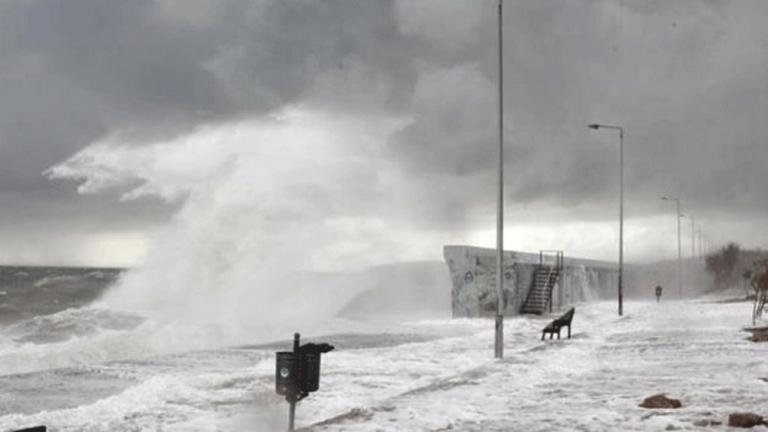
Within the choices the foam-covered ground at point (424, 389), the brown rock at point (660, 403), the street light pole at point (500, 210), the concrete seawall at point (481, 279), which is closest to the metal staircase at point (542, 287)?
the concrete seawall at point (481, 279)

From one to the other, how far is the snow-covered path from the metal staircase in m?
20.2

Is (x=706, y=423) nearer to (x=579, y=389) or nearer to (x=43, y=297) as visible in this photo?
(x=579, y=389)

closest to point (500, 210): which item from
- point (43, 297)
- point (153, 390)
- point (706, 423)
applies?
point (153, 390)

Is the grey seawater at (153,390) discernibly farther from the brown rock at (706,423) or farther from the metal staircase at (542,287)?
the metal staircase at (542,287)

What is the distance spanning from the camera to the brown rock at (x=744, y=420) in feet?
32.2

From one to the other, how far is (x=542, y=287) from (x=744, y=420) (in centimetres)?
3696

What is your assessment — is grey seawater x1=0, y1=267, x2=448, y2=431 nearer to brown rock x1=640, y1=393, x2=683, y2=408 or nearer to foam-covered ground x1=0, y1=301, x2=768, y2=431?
foam-covered ground x1=0, y1=301, x2=768, y2=431

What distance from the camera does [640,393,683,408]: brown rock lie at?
1134 cm

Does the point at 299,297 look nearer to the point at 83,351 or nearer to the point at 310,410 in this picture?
the point at 83,351

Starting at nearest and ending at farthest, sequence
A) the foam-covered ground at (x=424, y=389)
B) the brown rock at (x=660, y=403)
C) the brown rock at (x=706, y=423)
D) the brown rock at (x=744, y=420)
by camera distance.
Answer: the brown rock at (x=744, y=420), the brown rock at (x=706, y=423), the foam-covered ground at (x=424, y=389), the brown rock at (x=660, y=403)

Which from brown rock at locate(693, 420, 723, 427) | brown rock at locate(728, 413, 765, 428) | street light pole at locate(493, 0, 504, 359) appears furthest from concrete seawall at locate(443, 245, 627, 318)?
brown rock at locate(728, 413, 765, 428)

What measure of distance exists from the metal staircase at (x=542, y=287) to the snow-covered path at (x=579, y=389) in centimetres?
2015

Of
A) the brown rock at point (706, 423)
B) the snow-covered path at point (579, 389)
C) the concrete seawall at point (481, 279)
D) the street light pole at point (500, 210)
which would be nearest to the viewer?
the brown rock at point (706, 423)

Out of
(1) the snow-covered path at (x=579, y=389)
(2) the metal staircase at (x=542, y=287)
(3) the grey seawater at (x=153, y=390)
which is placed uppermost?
(2) the metal staircase at (x=542, y=287)
